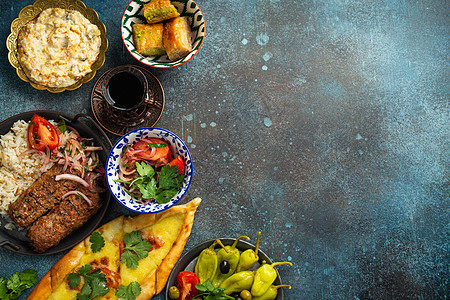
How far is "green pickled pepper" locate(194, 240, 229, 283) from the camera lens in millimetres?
3092

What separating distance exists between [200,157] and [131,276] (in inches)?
51.6

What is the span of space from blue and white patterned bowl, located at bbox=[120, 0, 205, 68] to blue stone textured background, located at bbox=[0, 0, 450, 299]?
0.28 metres

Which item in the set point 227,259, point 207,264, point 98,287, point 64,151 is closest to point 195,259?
point 207,264

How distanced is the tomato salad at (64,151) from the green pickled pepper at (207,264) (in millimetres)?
1141

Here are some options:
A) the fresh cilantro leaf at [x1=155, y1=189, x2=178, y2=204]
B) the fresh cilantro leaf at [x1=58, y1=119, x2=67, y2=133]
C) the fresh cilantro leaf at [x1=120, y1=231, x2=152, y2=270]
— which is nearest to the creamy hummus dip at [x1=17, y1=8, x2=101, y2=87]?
the fresh cilantro leaf at [x1=58, y1=119, x2=67, y2=133]

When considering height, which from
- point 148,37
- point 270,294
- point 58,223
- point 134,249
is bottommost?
point 270,294

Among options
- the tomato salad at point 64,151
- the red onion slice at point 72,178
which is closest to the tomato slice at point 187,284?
the tomato salad at point 64,151

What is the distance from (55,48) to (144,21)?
2.84 ft

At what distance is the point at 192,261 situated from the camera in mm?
3242

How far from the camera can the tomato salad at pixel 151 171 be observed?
281 cm

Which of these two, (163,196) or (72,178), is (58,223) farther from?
(163,196)

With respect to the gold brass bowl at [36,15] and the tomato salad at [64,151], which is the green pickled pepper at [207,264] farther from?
the gold brass bowl at [36,15]

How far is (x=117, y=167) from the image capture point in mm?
2928

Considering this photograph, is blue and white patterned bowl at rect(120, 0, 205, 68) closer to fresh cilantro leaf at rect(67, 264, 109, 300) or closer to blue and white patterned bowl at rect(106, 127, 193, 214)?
blue and white patterned bowl at rect(106, 127, 193, 214)
